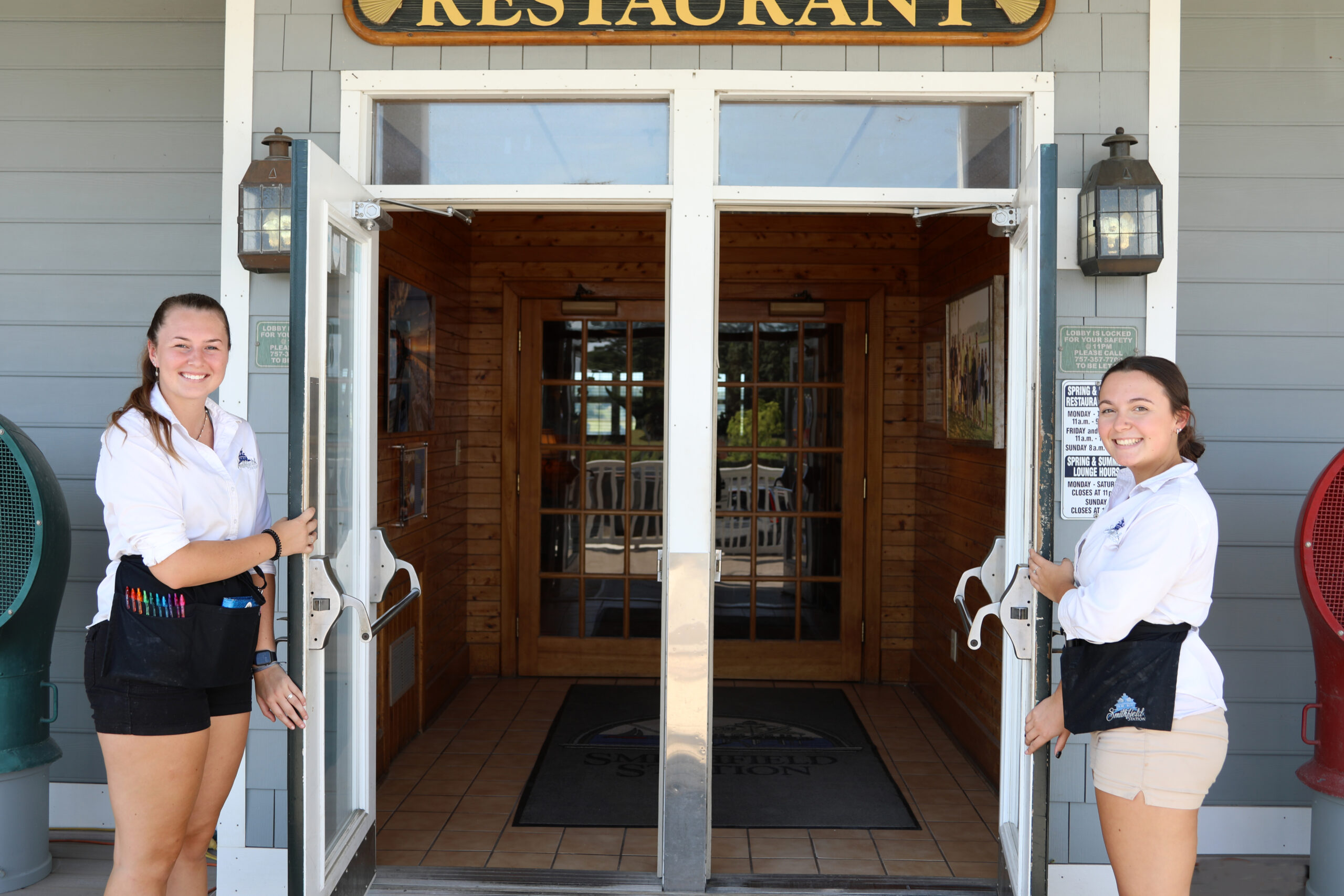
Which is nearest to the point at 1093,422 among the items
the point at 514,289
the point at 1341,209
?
the point at 1341,209

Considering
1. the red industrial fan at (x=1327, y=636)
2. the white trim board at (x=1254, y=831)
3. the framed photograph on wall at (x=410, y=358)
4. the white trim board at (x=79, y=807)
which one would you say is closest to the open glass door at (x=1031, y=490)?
the red industrial fan at (x=1327, y=636)

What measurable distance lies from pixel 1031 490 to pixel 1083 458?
1.86 feet

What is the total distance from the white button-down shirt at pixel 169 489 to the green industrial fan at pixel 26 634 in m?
1.02

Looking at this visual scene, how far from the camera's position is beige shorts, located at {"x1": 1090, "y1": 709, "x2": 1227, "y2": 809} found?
1.80 metres

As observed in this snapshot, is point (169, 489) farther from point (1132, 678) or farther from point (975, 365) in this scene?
point (975, 365)

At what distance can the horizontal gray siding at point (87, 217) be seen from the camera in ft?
10.8

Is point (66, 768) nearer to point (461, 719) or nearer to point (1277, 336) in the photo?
point (461, 719)

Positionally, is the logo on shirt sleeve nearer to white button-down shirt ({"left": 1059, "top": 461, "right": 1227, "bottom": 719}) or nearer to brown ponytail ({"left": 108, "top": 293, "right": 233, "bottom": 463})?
white button-down shirt ({"left": 1059, "top": 461, "right": 1227, "bottom": 719})

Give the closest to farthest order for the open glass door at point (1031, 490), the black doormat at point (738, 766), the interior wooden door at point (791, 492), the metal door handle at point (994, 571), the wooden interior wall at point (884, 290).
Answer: the open glass door at point (1031, 490), the metal door handle at point (994, 571), the black doormat at point (738, 766), the wooden interior wall at point (884, 290), the interior wooden door at point (791, 492)

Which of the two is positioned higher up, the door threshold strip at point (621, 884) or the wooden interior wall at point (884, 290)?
the wooden interior wall at point (884, 290)

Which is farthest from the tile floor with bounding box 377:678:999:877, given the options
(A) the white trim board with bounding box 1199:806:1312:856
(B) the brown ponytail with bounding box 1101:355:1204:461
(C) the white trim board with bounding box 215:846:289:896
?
(B) the brown ponytail with bounding box 1101:355:1204:461

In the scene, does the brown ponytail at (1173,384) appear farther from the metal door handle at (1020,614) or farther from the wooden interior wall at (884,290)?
the wooden interior wall at (884,290)

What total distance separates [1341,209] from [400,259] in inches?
129

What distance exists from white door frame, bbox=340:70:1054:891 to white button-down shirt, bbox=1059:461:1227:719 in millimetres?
1080
